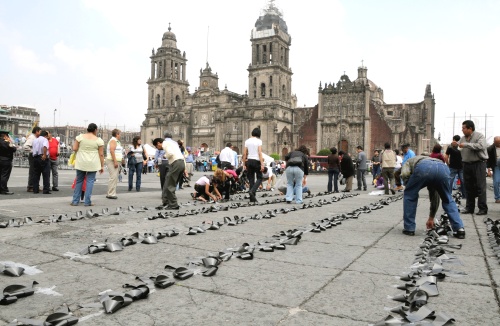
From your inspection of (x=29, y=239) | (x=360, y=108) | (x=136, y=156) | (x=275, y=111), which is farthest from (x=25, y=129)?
(x=29, y=239)

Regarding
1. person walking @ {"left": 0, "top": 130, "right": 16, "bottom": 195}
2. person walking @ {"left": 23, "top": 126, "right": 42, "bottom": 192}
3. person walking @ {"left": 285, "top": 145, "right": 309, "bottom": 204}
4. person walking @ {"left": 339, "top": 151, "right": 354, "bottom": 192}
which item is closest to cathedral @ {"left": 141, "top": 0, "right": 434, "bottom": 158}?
person walking @ {"left": 339, "top": 151, "right": 354, "bottom": 192}

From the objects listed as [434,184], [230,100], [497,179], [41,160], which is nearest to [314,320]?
[434,184]

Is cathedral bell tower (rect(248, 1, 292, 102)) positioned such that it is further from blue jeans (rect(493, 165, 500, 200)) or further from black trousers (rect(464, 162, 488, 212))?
black trousers (rect(464, 162, 488, 212))

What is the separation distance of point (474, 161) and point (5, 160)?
10951mm

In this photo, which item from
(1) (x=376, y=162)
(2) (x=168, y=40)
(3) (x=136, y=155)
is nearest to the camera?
(3) (x=136, y=155)

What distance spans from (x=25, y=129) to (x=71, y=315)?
356ft

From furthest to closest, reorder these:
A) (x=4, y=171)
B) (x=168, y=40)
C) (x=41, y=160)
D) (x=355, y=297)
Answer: (x=168, y=40) < (x=41, y=160) < (x=4, y=171) < (x=355, y=297)

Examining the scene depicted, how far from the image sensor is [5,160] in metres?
10.4

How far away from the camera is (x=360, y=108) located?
60094 mm

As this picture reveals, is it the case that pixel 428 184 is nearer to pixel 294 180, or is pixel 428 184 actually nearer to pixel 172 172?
pixel 294 180

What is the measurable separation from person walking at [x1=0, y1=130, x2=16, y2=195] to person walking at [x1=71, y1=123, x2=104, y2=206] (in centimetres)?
295

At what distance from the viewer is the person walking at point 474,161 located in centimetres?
761

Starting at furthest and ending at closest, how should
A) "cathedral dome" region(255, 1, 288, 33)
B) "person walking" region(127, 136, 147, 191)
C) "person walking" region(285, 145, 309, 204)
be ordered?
1. "cathedral dome" region(255, 1, 288, 33)
2. "person walking" region(127, 136, 147, 191)
3. "person walking" region(285, 145, 309, 204)

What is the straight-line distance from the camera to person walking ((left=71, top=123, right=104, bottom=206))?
8.62 m
